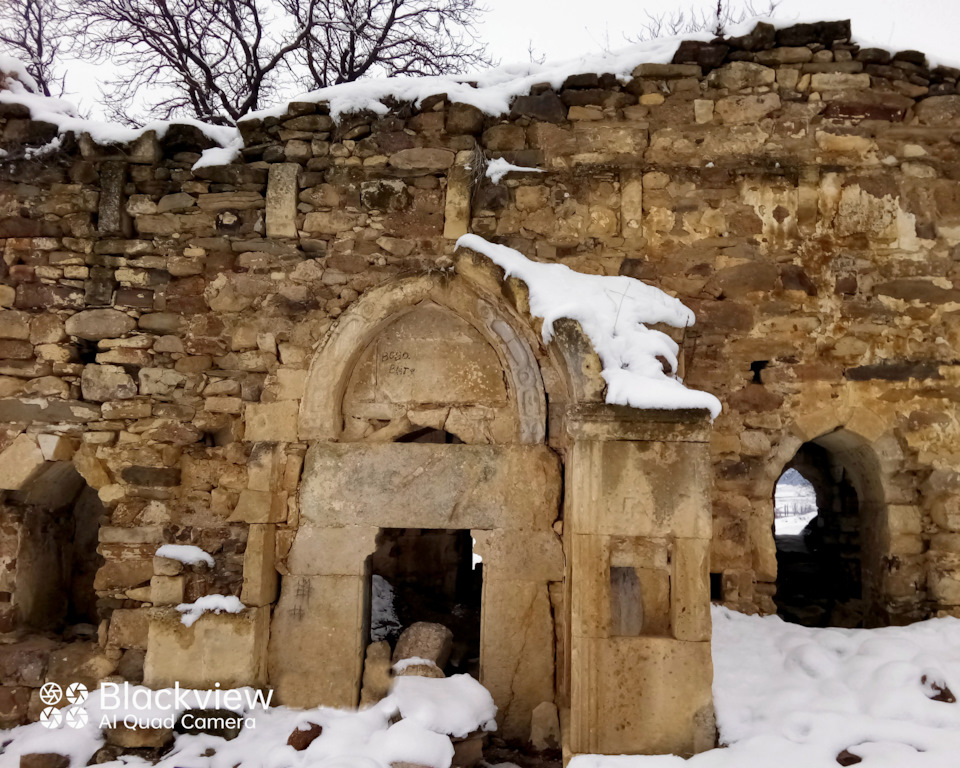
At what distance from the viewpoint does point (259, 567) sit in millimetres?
3838

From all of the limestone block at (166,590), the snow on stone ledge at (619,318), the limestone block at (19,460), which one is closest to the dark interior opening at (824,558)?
the snow on stone ledge at (619,318)

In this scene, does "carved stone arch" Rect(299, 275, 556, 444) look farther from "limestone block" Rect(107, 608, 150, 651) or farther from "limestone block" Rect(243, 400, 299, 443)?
"limestone block" Rect(107, 608, 150, 651)

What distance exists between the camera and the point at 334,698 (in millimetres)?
3848

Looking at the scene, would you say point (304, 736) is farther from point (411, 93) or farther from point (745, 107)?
point (745, 107)

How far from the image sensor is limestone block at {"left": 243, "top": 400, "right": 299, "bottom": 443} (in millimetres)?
4090

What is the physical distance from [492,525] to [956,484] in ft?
9.38

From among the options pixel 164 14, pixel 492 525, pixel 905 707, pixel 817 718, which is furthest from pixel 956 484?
pixel 164 14

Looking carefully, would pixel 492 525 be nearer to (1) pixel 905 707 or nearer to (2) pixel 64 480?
(1) pixel 905 707

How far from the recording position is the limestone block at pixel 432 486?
3.97 m

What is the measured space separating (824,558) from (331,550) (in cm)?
487

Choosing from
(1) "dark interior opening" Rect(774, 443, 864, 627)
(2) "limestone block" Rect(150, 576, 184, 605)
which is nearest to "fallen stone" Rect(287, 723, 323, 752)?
(2) "limestone block" Rect(150, 576, 184, 605)

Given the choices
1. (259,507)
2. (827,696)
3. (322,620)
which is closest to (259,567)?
(259,507)

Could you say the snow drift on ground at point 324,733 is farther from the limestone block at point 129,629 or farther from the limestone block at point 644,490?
the limestone block at point 644,490

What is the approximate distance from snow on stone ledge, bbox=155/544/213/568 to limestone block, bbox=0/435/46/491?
104cm
